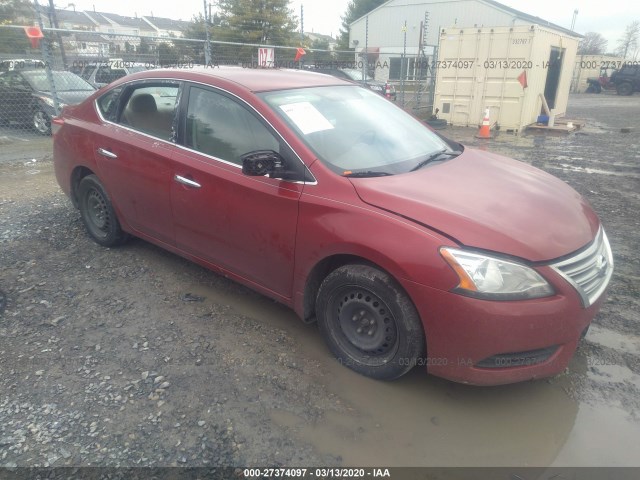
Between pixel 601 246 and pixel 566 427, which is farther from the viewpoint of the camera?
pixel 601 246

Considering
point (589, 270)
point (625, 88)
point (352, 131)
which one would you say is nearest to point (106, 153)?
point (352, 131)

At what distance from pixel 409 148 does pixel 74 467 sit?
2.71m

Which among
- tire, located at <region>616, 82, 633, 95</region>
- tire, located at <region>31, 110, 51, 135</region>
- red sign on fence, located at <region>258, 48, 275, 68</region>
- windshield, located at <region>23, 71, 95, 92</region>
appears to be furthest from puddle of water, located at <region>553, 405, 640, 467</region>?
tire, located at <region>616, 82, 633, 95</region>

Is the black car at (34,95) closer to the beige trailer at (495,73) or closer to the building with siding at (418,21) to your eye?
the beige trailer at (495,73)

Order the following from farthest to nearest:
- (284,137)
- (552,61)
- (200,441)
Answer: (552,61), (284,137), (200,441)

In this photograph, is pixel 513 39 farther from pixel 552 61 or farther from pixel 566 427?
pixel 566 427

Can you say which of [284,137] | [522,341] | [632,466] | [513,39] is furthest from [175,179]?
[513,39]

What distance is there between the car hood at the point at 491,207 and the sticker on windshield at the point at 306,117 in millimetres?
554

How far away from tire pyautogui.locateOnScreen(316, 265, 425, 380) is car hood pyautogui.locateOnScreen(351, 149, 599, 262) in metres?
0.42

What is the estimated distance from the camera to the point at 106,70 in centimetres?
1218

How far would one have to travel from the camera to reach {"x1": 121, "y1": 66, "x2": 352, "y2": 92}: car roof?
3.26m

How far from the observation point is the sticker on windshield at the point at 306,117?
2971 millimetres

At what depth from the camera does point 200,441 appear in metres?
2.33

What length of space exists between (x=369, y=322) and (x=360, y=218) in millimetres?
624
